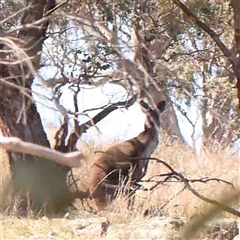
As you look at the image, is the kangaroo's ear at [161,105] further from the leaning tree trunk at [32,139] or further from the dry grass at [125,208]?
the leaning tree trunk at [32,139]

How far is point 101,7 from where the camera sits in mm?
6621

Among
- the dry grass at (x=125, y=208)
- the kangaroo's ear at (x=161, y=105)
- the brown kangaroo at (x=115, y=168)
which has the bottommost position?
the dry grass at (x=125, y=208)

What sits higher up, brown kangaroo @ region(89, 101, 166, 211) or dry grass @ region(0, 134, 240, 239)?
brown kangaroo @ region(89, 101, 166, 211)

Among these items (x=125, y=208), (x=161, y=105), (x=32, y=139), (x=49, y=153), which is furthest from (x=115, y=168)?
(x=49, y=153)

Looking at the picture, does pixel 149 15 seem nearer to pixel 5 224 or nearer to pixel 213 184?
pixel 213 184

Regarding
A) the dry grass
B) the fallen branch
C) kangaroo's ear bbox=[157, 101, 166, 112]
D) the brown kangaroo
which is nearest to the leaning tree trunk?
the dry grass

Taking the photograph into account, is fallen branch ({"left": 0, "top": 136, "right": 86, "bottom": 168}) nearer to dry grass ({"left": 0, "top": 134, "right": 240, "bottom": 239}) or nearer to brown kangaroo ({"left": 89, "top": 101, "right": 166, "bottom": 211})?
dry grass ({"left": 0, "top": 134, "right": 240, "bottom": 239})

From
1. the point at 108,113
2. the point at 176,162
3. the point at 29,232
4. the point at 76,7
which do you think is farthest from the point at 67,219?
the point at 176,162

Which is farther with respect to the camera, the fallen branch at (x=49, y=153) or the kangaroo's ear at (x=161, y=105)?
the kangaroo's ear at (x=161, y=105)

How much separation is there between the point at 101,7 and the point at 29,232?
221 cm

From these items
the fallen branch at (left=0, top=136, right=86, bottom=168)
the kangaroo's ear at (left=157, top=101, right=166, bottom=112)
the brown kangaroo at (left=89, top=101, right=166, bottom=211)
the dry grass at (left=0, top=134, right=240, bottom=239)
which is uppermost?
the fallen branch at (left=0, top=136, right=86, bottom=168)

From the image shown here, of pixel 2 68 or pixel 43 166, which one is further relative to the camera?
pixel 43 166

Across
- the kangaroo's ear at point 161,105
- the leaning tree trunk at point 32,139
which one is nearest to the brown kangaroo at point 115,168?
the kangaroo's ear at point 161,105

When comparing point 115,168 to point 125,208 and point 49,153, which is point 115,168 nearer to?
point 125,208
